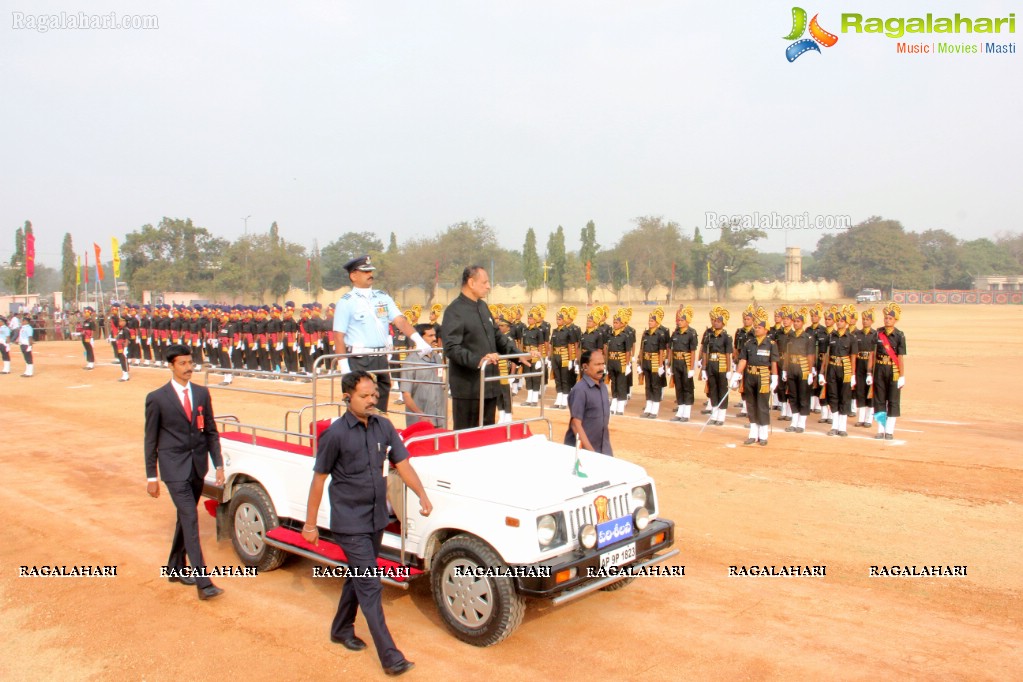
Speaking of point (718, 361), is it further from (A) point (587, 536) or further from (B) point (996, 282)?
(B) point (996, 282)

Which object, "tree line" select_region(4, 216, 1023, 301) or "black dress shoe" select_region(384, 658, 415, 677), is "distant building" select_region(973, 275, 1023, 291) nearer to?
"tree line" select_region(4, 216, 1023, 301)

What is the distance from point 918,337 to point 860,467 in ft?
92.5

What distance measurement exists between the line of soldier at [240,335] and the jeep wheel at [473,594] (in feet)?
53.2

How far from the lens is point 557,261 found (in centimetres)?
6888

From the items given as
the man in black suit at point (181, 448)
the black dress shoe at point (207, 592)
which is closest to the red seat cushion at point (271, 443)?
the man in black suit at point (181, 448)

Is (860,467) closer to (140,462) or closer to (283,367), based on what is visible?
(140,462)

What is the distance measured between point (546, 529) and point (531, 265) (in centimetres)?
6395

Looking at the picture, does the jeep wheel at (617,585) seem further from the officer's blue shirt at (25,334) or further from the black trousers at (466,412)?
the officer's blue shirt at (25,334)

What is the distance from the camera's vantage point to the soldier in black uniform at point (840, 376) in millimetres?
12867

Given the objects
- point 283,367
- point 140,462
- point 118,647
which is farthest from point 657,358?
point 283,367

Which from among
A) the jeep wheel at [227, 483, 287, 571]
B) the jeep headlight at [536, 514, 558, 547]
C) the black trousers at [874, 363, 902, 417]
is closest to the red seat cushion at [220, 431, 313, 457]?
the jeep wheel at [227, 483, 287, 571]

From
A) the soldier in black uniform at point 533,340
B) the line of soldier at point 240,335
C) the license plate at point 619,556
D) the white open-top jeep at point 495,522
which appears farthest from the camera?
the line of soldier at point 240,335

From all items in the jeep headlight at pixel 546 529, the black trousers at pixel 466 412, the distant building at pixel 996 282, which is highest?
the distant building at pixel 996 282

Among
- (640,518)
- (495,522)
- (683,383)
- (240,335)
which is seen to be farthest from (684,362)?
(240,335)
